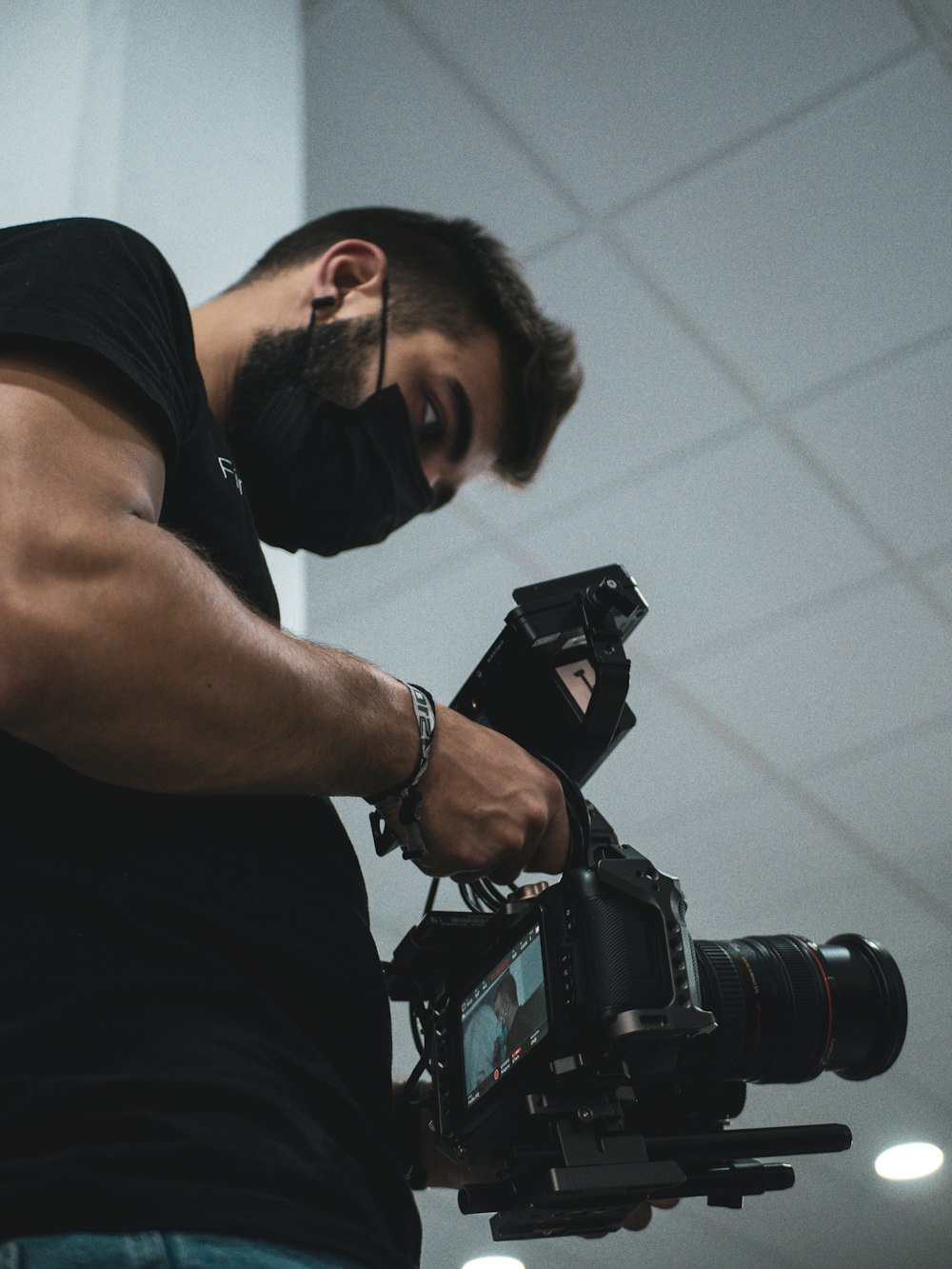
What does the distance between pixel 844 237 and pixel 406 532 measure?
3.09 ft

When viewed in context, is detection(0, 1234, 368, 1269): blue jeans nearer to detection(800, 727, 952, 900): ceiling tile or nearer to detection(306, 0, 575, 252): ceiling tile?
detection(306, 0, 575, 252): ceiling tile

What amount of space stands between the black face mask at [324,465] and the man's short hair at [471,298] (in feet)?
0.25

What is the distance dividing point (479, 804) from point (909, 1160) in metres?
4.05

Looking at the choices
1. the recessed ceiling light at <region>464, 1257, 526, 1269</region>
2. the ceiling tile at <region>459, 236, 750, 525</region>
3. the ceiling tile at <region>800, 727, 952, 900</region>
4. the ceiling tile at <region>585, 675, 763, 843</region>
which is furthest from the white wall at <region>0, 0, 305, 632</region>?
the recessed ceiling light at <region>464, 1257, 526, 1269</region>

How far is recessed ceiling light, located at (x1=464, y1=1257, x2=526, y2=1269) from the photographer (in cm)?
421

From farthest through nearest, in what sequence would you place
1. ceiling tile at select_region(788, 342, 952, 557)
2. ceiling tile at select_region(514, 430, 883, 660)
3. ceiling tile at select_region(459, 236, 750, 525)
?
ceiling tile at select_region(514, 430, 883, 660) < ceiling tile at select_region(788, 342, 952, 557) < ceiling tile at select_region(459, 236, 750, 525)

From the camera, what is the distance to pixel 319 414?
1113 millimetres

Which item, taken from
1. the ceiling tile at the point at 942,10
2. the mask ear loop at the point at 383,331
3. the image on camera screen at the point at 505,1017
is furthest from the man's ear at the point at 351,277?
the ceiling tile at the point at 942,10

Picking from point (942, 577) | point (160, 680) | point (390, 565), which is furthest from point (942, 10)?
point (160, 680)

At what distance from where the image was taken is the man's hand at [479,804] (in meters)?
0.78

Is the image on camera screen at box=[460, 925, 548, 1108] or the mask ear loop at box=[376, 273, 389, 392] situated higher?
the mask ear loop at box=[376, 273, 389, 392]

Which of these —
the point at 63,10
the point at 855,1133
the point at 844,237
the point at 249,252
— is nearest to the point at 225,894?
the point at 249,252

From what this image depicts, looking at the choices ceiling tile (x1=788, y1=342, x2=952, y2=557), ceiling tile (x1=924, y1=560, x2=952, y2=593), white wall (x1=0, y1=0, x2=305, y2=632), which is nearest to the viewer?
white wall (x1=0, y1=0, x2=305, y2=632)

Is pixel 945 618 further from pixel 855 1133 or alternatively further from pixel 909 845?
pixel 855 1133
